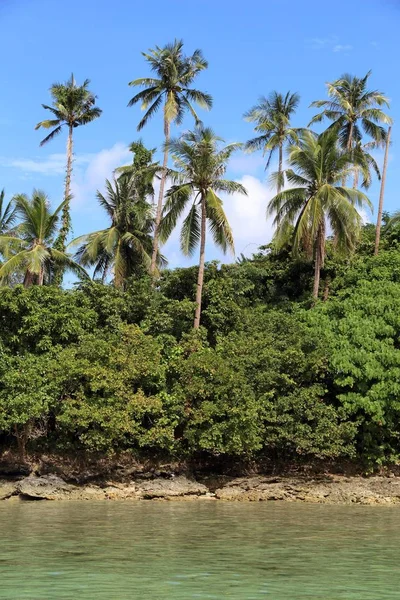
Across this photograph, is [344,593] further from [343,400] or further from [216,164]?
[216,164]

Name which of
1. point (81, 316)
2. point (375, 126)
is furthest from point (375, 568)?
point (375, 126)

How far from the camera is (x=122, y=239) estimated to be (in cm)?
3856

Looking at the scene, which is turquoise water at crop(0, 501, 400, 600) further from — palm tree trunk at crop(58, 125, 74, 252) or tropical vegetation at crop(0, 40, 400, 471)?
palm tree trunk at crop(58, 125, 74, 252)

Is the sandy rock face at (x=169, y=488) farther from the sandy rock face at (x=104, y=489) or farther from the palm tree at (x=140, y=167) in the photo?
the palm tree at (x=140, y=167)

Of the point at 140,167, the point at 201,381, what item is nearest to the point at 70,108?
the point at 140,167

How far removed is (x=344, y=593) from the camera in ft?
30.5

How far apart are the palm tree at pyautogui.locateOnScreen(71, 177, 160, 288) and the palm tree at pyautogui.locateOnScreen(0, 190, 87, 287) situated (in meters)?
5.52

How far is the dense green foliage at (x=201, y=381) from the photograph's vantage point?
24.6 meters

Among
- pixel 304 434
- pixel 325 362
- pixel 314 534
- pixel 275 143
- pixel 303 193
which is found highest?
pixel 275 143

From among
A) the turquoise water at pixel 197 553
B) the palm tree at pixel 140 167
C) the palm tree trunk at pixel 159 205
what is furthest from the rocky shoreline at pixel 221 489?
the palm tree at pixel 140 167

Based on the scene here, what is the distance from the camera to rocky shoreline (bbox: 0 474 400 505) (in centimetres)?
2416

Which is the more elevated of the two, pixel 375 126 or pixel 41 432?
pixel 375 126

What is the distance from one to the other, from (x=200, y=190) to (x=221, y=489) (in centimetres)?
1255

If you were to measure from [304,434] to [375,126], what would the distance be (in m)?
22.1
